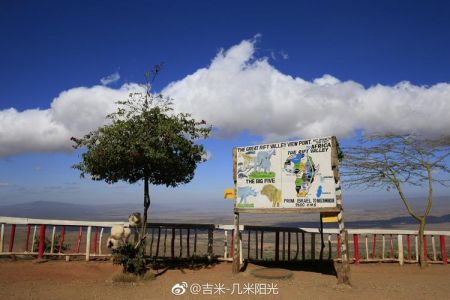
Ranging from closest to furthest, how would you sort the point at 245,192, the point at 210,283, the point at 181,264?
the point at 210,283, the point at 245,192, the point at 181,264

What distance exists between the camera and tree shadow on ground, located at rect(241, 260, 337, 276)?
12180 millimetres

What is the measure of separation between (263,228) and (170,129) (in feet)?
17.4

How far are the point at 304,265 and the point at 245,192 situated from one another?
357 centimetres

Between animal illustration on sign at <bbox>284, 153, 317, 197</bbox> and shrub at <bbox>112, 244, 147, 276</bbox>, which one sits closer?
shrub at <bbox>112, 244, 147, 276</bbox>

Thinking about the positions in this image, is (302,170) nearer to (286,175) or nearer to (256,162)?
(286,175)

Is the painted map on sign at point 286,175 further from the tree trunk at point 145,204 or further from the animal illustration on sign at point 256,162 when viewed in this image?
the tree trunk at point 145,204

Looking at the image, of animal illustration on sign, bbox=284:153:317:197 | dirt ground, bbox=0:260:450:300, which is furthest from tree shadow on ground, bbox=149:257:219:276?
animal illustration on sign, bbox=284:153:317:197

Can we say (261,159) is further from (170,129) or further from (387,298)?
(387,298)

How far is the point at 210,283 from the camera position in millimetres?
10539

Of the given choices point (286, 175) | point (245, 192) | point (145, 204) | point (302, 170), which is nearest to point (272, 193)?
point (286, 175)

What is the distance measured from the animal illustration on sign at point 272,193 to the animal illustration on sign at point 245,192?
1.39ft

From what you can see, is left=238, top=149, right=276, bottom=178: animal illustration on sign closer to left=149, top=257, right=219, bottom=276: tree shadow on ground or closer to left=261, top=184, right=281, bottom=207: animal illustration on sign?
left=261, top=184, right=281, bottom=207: animal illustration on sign

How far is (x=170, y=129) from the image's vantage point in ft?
36.2

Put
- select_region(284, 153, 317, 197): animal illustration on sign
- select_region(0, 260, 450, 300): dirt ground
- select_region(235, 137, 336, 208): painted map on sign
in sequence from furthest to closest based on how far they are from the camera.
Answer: select_region(284, 153, 317, 197): animal illustration on sign
select_region(235, 137, 336, 208): painted map on sign
select_region(0, 260, 450, 300): dirt ground
